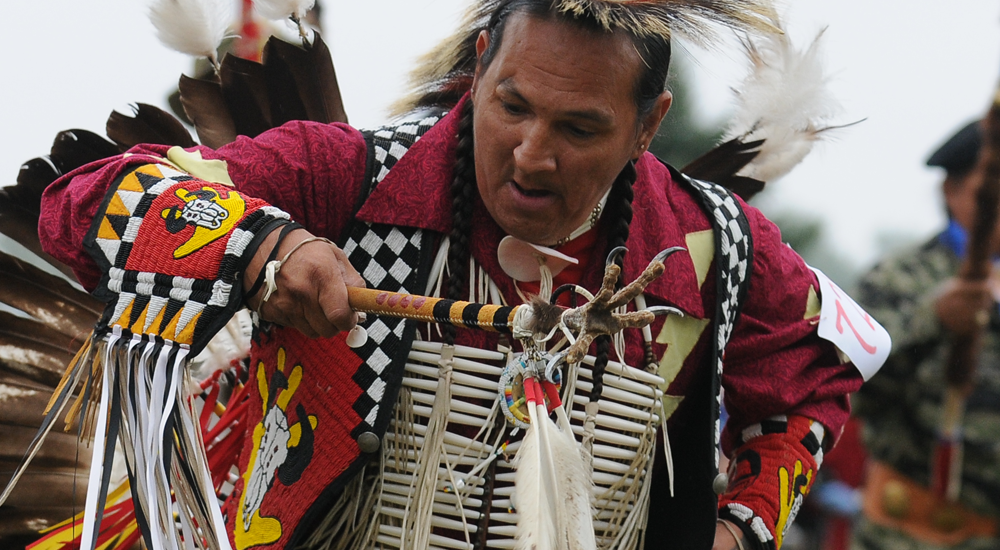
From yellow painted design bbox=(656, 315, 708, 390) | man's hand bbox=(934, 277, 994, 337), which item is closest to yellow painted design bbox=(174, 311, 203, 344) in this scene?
yellow painted design bbox=(656, 315, 708, 390)

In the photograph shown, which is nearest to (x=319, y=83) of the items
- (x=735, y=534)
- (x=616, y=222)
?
(x=616, y=222)

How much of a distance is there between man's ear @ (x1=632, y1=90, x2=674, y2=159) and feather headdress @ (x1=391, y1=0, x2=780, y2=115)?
5.3 inches

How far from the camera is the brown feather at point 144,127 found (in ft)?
9.04

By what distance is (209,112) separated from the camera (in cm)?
277

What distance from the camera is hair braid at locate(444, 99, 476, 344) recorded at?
84.1 inches

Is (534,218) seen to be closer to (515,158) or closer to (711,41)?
(515,158)

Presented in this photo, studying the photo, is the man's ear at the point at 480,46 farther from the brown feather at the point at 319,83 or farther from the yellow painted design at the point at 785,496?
the yellow painted design at the point at 785,496

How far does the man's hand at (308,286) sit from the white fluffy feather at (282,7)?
95 centimetres

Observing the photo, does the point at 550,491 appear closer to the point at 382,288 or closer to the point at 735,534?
the point at 382,288

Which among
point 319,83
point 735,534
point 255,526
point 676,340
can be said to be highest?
point 319,83

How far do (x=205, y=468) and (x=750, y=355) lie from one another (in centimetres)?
126

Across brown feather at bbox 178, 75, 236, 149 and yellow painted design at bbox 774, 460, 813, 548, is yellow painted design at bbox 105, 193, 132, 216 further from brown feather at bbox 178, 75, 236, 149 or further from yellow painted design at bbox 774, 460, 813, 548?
yellow painted design at bbox 774, 460, 813, 548

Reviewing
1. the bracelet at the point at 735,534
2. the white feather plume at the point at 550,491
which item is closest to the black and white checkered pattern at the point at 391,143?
the white feather plume at the point at 550,491

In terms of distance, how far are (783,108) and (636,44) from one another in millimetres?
928
